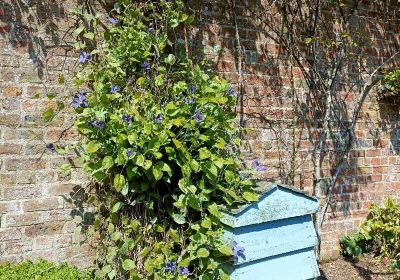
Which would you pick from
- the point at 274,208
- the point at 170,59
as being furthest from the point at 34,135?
the point at 274,208

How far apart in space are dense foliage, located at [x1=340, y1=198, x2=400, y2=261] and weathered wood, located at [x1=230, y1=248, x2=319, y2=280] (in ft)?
4.72

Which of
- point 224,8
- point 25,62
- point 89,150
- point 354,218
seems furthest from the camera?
point 354,218

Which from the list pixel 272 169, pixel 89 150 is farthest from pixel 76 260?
pixel 272 169

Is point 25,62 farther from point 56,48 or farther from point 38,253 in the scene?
point 38,253

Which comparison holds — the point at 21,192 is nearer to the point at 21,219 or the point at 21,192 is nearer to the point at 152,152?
the point at 21,219

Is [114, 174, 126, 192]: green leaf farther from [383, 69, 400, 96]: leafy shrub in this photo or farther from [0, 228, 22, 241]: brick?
[383, 69, 400, 96]: leafy shrub

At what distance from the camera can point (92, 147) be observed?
2924mm

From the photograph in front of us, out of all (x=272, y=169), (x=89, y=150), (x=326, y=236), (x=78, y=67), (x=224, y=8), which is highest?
(x=224, y=8)

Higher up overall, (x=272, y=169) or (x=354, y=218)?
(x=272, y=169)

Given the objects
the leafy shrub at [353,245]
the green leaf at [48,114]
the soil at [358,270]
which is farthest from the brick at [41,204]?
the leafy shrub at [353,245]

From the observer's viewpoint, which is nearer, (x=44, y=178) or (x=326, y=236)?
(x=44, y=178)

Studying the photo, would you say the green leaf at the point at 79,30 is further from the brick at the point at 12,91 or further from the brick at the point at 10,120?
the brick at the point at 10,120

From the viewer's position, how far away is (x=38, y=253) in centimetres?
318

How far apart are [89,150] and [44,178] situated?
0.51 meters
